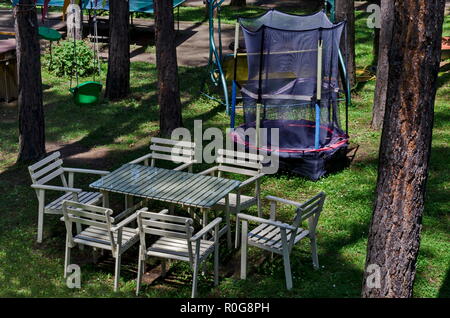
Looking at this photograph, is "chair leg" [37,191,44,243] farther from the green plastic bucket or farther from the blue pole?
the blue pole

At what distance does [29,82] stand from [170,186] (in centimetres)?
424

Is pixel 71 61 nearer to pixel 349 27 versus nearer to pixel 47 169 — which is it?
pixel 349 27

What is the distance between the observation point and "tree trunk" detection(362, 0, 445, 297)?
627 cm

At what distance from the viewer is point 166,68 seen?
12.8 meters

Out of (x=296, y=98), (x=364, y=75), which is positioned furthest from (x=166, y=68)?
(x=364, y=75)

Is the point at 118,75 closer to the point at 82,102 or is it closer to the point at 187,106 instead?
the point at 187,106

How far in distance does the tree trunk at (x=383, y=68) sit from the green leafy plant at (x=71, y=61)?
24.5ft

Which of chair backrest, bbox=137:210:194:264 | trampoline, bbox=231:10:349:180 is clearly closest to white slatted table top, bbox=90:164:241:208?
chair backrest, bbox=137:210:194:264

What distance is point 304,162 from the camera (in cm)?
1120

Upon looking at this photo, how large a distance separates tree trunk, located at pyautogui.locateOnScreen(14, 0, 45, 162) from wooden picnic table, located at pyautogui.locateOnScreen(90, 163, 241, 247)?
319 cm

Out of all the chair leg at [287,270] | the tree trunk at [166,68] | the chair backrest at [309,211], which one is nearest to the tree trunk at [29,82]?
the tree trunk at [166,68]

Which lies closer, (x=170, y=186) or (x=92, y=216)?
(x=92, y=216)

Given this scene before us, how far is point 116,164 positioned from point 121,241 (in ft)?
13.7

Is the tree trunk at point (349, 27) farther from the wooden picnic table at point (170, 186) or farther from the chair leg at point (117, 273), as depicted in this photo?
the chair leg at point (117, 273)
